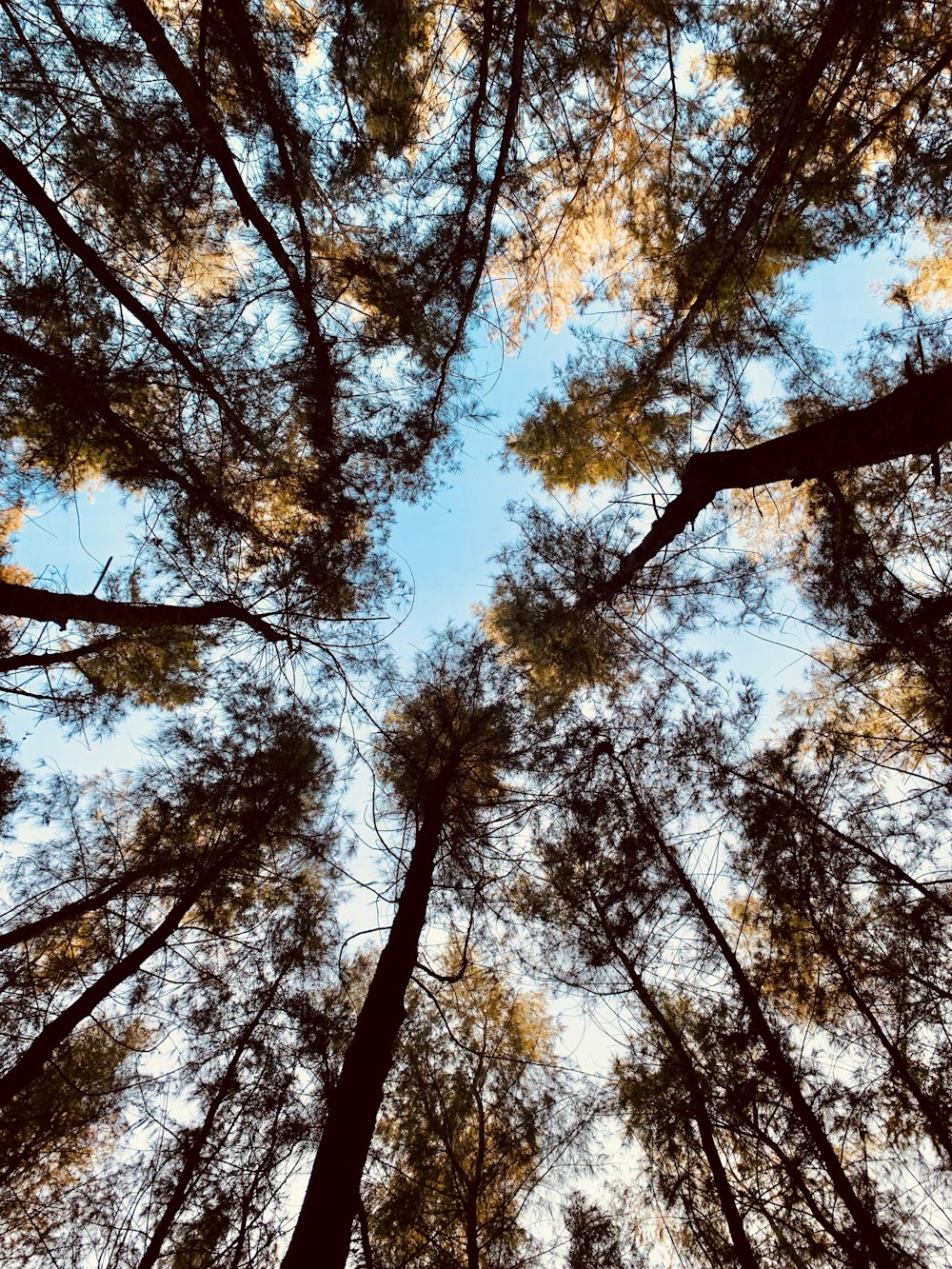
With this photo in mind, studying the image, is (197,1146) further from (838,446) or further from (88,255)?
(838,446)

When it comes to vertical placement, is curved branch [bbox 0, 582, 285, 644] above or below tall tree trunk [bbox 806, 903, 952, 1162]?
above

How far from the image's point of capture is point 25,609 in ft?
11.6

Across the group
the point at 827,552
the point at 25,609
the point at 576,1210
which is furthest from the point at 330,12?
the point at 576,1210

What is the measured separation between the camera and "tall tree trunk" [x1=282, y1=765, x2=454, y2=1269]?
2289 millimetres

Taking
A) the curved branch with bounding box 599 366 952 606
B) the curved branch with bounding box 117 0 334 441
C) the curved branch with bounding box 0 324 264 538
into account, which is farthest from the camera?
the curved branch with bounding box 0 324 264 538

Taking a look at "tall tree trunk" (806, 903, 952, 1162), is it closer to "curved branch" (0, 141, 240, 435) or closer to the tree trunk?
the tree trunk

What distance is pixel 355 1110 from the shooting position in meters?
2.72

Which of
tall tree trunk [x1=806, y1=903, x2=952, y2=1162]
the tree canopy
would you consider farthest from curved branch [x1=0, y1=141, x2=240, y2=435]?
tall tree trunk [x1=806, y1=903, x2=952, y2=1162]

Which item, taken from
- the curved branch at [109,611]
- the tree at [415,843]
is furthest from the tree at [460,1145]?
the curved branch at [109,611]

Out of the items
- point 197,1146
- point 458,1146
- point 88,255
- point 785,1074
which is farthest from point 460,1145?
point 88,255

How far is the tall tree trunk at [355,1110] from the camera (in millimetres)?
2289

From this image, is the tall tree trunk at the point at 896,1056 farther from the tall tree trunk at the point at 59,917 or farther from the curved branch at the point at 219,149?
the curved branch at the point at 219,149

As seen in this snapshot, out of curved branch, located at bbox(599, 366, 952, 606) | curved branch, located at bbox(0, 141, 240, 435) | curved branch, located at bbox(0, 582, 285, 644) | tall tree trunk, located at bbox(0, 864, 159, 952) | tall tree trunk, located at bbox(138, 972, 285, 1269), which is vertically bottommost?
tall tree trunk, located at bbox(138, 972, 285, 1269)

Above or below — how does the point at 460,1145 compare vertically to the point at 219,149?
below
